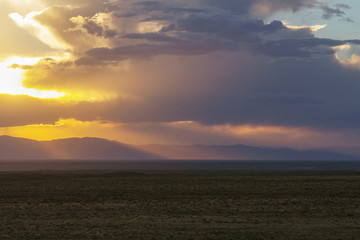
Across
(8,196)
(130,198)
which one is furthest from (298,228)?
(8,196)

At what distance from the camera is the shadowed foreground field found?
22.2 m

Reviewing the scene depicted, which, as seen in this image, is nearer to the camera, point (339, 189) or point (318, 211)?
point (318, 211)

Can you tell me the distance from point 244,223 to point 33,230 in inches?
388

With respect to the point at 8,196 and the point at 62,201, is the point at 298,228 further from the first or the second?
the point at 8,196

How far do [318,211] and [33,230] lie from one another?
15.8 metres

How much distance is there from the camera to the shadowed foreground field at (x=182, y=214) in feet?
72.7

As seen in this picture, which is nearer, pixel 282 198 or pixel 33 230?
pixel 33 230

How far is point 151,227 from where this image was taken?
23.8 m

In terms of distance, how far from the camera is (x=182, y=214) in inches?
1112

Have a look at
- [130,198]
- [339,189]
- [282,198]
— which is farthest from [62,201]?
[339,189]

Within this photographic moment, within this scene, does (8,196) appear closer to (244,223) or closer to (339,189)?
(244,223)

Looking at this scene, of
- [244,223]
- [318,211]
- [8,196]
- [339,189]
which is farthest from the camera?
[339,189]

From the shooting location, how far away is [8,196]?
3956 cm

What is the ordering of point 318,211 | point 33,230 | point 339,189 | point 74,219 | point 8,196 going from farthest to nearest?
1. point 339,189
2. point 8,196
3. point 318,211
4. point 74,219
5. point 33,230
